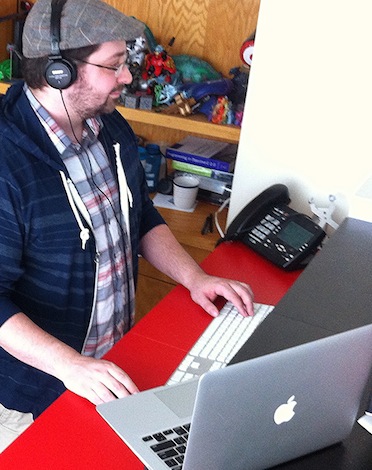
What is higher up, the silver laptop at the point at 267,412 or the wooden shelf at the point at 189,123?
the silver laptop at the point at 267,412

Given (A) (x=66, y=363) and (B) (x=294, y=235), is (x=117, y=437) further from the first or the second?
(B) (x=294, y=235)

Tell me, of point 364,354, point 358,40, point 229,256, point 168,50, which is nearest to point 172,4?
point 168,50

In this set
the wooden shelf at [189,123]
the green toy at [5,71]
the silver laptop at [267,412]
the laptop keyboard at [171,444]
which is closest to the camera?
the silver laptop at [267,412]

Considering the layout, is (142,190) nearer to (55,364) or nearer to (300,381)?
(55,364)

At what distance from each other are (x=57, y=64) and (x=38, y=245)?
0.39m

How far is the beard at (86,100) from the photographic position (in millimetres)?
1643

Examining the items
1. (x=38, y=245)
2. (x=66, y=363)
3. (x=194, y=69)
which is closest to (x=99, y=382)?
(x=66, y=363)

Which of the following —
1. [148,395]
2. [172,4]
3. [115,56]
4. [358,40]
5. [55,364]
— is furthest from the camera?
[172,4]

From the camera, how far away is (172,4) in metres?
2.54

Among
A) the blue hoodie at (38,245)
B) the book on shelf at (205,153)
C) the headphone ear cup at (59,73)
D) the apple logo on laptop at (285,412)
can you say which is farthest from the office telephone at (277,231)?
the apple logo on laptop at (285,412)

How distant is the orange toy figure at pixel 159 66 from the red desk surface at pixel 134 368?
0.75 metres

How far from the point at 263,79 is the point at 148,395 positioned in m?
1.04

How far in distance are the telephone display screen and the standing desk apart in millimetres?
150

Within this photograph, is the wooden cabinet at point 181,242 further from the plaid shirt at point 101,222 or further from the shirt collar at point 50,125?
the shirt collar at point 50,125
